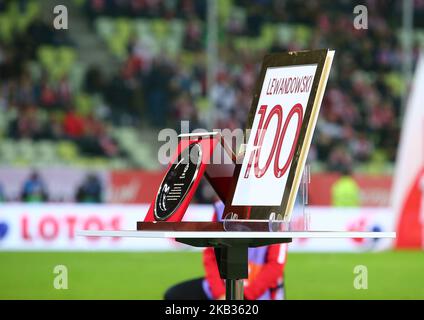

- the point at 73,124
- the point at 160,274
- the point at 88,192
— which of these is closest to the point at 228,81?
the point at 73,124

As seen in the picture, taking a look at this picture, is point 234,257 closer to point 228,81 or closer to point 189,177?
point 189,177

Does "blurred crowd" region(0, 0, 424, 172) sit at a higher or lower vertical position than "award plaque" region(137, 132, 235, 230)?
higher

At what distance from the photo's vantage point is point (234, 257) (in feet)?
13.6

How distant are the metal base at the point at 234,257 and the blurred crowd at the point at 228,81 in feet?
64.4

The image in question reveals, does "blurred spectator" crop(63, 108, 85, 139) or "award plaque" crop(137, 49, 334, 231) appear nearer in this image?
"award plaque" crop(137, 49, 334, 231)

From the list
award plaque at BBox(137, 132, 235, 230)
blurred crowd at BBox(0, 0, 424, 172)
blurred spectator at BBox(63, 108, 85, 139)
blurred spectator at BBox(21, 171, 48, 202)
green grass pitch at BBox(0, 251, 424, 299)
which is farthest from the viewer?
blurred crowd at BBox(0, 0, 424, 172)

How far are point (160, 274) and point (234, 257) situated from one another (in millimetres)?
11956

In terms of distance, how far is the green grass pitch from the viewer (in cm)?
1336

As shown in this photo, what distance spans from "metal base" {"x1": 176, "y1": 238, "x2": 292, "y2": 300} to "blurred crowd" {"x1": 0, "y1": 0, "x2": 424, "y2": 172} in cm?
1962

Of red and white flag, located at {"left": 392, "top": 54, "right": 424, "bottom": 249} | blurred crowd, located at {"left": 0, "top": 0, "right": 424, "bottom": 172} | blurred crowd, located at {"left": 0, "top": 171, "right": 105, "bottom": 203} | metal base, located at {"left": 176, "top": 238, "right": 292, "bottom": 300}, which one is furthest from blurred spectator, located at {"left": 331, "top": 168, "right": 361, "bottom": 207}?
metal base, located at {"left": 176, "top": 238, "right": 292, "bottom": 300}

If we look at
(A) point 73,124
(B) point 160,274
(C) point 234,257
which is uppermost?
(A) point 73,124

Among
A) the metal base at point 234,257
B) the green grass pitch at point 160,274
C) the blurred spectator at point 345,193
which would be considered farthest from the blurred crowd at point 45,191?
the metal base at point 234,257

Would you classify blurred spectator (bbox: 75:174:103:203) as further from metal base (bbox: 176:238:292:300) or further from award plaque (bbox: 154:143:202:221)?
metal base (bbox: 176:238:292:300)
